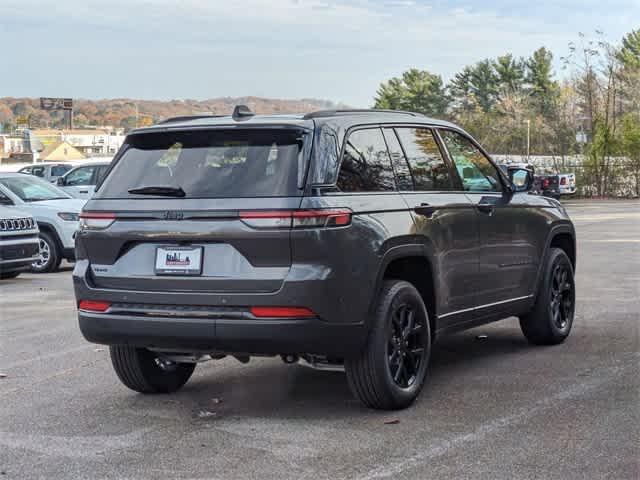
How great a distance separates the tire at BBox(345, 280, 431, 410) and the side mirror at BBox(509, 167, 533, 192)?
1.98 metres

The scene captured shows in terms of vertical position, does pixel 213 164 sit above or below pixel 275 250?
above

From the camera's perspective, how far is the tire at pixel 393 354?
6488mm

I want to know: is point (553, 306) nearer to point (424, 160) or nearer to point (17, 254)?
point (424, 160)

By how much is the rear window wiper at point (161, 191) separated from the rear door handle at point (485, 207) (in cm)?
240

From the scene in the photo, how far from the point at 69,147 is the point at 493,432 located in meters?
118

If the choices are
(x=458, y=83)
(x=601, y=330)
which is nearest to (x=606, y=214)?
(x=601, y=330)

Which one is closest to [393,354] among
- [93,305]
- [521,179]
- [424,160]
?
[424,160]

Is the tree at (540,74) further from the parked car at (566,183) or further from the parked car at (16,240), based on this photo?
the parked car at (16,240)

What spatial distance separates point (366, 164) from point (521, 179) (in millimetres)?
2488

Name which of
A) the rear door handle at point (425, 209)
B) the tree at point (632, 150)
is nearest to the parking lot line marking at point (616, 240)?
the rear door handle at point (425, 209)

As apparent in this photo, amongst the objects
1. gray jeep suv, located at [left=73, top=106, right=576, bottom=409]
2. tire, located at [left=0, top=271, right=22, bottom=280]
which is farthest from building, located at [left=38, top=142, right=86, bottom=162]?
gray jeep suv, located at [left=73, top=106, right=576, bottom=409]

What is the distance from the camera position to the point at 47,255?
688 inches

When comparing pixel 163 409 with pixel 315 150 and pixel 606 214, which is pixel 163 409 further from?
pixel 606 214

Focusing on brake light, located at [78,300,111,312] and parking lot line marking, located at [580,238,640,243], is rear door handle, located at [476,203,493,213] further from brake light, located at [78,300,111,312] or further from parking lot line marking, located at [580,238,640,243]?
parking lot line marking, located at [580,238,640,243]
